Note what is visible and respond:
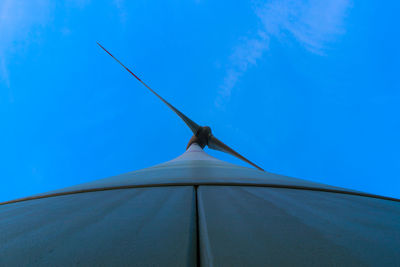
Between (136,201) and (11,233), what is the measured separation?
0.57m

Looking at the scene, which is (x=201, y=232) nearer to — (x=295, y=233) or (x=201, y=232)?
(x=201, y=232)

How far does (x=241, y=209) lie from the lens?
107cm

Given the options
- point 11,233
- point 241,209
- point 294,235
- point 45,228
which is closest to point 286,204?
point 241,209

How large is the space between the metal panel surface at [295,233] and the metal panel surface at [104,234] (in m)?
0.10

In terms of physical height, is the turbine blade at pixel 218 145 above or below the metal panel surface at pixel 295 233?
above

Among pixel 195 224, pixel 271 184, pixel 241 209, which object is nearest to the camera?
pixel 195 224

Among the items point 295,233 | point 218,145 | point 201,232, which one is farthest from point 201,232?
point 218,145

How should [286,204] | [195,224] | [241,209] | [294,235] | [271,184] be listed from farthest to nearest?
[271,184] → [286,204] → [241,209] → [195,224] → [294,235]

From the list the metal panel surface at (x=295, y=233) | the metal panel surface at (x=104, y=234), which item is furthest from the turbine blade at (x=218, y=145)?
the metal panel surface at (x=104, y=234)

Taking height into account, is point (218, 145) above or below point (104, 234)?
above

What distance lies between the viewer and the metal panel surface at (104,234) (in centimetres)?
62

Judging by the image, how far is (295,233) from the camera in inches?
31.0

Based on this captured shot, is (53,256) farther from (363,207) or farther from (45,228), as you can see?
(363,207)

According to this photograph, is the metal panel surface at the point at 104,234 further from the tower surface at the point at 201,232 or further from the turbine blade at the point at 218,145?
the turbine blade at the point at 218,145
